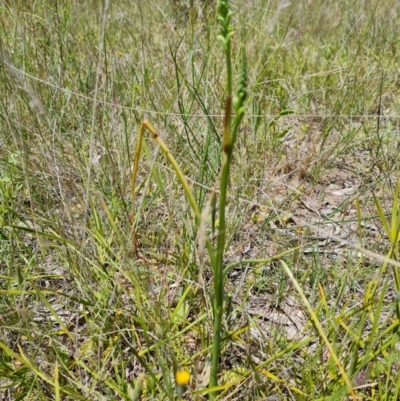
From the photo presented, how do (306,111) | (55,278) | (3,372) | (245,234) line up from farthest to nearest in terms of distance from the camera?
(306,111), (245,234), (55,278), (3,372)

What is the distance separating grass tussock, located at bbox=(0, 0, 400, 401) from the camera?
2.60 feet

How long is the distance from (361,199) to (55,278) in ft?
2.97

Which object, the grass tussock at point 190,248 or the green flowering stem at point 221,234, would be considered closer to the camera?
the green flowering stem at point 221,234

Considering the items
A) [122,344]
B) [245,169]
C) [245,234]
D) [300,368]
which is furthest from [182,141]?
[300,368]

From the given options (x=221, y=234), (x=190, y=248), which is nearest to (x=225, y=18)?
(x=221, y=234)

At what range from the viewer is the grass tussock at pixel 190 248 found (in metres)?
0.79

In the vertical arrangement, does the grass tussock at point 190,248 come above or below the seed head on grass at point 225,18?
below

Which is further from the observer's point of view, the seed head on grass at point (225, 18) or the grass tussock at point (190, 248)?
the grass tussock at point (190, 248)

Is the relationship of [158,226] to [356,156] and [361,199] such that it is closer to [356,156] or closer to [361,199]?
[361,199]

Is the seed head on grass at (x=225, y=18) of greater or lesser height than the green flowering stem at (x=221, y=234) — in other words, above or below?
above

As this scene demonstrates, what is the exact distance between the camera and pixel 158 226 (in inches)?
50.1

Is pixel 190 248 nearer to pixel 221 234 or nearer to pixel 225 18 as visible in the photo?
pixel 221 234

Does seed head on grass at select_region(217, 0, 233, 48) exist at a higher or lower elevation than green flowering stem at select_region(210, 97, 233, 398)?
higher

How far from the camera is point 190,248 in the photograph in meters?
1.09
